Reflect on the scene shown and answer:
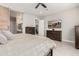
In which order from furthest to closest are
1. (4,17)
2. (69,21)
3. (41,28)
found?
1. (69,21)
2. (4,17)
3. (41,28)

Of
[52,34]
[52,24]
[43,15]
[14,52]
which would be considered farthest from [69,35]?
[14,52]

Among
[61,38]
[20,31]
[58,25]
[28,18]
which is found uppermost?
[28,18]

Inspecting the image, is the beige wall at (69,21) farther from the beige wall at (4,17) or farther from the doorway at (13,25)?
the beige wall at (4,17)

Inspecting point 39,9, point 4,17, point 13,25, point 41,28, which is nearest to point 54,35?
point 41,28

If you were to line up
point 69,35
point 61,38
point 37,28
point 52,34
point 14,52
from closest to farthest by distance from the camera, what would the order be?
point 14,52 < point 37,28 < point 52,34 < point 61,38 < point 69,35

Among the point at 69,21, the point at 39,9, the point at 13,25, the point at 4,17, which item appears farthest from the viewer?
the point at 69,21

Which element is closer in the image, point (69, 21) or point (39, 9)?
point (39, 9)

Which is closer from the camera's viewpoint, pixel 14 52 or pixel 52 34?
pixel 14 52

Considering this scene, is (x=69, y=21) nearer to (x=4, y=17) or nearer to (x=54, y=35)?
(x=54, y=35)

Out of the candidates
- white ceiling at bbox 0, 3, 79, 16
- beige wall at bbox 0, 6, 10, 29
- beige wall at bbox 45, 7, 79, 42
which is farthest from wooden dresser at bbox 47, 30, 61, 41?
beige wall at bbox 0, 6, 10, 29

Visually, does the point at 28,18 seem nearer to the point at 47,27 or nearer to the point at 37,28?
the point at 37,28

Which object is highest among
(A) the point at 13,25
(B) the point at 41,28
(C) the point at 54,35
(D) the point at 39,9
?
(D) the point at 39,9

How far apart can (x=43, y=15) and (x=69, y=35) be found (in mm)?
2001

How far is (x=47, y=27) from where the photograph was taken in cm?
317
